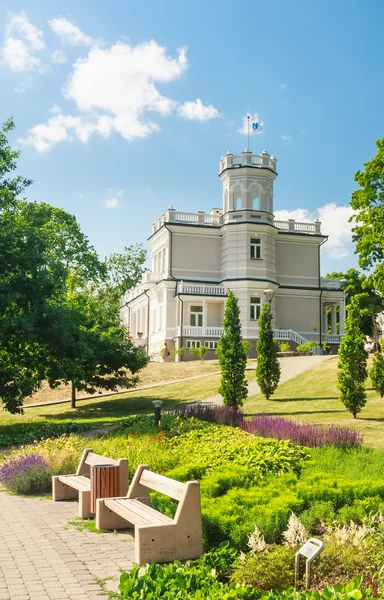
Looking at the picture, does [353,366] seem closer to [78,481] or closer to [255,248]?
[78,481]

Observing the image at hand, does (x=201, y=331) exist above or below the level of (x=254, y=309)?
below

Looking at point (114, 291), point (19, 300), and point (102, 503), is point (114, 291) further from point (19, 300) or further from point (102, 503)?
→ point (102, 503)

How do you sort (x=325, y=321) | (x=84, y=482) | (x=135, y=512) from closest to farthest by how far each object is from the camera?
1. (x=135, y=512)
2. (x=84, y=482)
3. (x=325, y=321)

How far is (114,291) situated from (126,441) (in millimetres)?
56497

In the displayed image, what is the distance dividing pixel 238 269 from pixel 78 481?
37.9 metres

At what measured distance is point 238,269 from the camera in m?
47.2

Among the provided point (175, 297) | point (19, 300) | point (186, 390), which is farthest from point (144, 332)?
point (19, 300)

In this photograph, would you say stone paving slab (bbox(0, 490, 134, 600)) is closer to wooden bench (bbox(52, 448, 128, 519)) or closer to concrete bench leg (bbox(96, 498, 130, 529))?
concrete bench leg (bbox(96, 498, 130, 529))

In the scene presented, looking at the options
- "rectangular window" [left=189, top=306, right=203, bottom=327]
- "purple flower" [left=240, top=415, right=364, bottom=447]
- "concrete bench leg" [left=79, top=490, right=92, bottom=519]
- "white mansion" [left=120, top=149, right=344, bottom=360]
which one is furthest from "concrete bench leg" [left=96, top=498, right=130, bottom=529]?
"rectangular window" [left=189, top=306, right=203, bottom=327]

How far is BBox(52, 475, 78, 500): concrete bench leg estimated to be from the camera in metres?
10.5

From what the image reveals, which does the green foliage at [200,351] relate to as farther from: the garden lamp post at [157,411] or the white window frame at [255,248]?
the garden lamp post at [157,411]

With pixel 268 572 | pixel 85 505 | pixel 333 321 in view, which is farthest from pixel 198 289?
pixel 268 572

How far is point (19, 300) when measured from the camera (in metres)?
20.8

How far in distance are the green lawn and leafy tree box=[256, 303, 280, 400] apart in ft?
1.76
